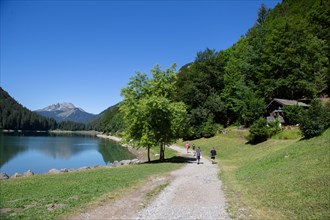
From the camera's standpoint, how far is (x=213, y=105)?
69688 millimetres

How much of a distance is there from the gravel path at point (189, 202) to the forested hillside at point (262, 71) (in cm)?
3525

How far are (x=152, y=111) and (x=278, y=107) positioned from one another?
30017 mm

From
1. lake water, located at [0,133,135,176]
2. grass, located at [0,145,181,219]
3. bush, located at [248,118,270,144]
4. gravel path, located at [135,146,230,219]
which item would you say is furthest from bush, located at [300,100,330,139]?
lake water, located at [0,133,135,176]

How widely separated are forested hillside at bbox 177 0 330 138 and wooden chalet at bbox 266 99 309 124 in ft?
5.58

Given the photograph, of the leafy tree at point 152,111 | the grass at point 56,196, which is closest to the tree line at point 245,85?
the leafy tree at point 152,111

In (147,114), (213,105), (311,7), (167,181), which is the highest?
(311,7)

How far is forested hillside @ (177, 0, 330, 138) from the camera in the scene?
56.2 meters

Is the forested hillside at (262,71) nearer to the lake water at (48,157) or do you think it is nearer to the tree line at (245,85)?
the tree line at (245,85)

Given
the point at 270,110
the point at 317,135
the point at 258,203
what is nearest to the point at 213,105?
the point at 270,110

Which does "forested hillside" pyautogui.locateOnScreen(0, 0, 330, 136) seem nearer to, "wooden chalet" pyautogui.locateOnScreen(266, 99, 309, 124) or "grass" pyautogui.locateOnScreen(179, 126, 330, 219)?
"wooden chalet" pyautogui.locateOnScreen(266, 99, 309, 124)

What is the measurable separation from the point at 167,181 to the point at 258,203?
8.85 m

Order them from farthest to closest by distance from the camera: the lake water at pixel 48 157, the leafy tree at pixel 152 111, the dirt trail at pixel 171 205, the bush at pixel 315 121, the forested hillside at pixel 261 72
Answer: the forested hillside at pixel 261 72 → the lake water at pixel 48 157 → the leafy tree at pixel 152 111 → the bush at pixel 315 121 → the dirt trail at pixel 171 205

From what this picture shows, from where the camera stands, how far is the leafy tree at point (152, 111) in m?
36.1

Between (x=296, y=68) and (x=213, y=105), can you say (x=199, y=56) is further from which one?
(x=296, y=68)
